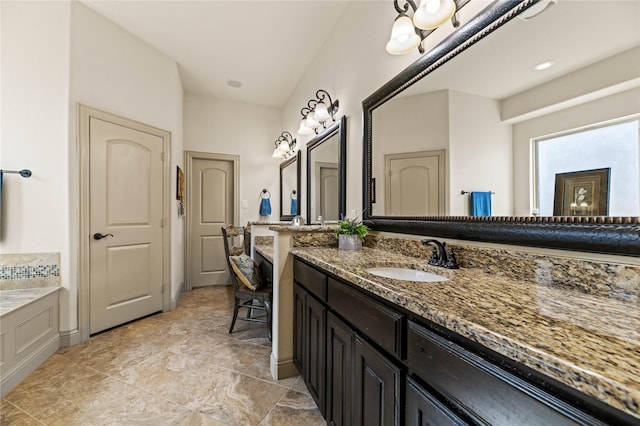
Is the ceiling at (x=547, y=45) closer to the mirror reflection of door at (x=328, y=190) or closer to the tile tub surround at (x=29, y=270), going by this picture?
the mirror reflection of door at (x=328, y=190)

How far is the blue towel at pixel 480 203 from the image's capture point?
3.88 ft

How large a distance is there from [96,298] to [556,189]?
3.49 meters

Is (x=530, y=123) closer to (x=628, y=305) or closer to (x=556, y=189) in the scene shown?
(x=556, y=189)

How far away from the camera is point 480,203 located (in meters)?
1.22

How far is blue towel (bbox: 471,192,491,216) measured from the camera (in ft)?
3.88

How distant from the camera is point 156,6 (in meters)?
2.50

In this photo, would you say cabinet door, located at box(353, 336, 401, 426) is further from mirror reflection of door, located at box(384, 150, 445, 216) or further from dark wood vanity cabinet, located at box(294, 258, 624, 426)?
mirror reflection of door, located at box(384, 150, 445, 216)

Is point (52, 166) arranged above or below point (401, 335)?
above

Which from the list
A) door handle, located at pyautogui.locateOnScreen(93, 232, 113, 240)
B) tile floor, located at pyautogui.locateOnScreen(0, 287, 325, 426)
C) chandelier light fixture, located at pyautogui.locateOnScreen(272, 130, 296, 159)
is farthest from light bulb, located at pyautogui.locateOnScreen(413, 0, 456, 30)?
door handle, located at pyautogui.locateOnScreen(93, 232, 113, 240)

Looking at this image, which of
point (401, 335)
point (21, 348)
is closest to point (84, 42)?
point (21, 348)

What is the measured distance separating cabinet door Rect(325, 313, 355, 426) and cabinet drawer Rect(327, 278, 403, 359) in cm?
8

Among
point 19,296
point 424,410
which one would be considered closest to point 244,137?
point 19,296

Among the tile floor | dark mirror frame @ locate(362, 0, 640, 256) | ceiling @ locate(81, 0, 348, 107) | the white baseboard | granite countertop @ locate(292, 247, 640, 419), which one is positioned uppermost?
ceiling @ locate(81, 0, 348, 107)

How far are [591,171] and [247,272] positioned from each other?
2.32 metres
